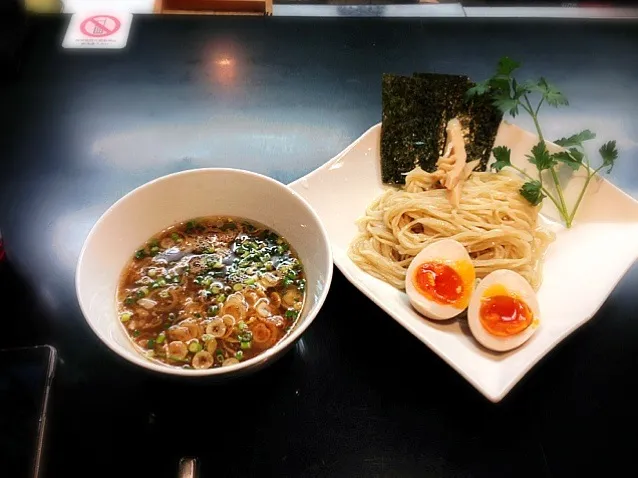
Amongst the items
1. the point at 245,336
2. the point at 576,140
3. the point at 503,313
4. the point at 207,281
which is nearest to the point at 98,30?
the point at 207,281

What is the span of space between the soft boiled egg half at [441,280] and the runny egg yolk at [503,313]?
2.6 inches

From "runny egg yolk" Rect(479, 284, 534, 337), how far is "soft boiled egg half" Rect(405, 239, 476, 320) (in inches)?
2.6

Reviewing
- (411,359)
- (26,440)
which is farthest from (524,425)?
(26,440)

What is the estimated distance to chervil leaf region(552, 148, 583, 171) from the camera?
221 cm

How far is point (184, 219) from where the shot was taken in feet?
5.95

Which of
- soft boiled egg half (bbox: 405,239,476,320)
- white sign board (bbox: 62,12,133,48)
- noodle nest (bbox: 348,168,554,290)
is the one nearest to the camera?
soft boiled egg half (bbox: 405,239,476,320)

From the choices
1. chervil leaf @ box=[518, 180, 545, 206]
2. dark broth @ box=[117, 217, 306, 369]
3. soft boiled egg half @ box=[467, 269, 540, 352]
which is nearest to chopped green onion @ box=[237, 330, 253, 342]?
dark broth @ box=[117, 217, 306, 369]

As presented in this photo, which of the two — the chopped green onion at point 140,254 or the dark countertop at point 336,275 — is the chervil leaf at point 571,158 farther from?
the chopped green onion at point 140,254

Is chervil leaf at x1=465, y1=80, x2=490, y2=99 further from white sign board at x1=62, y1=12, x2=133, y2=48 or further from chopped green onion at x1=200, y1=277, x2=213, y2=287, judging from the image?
white sign board at x1=62, y1=12, x2=133, y2=48

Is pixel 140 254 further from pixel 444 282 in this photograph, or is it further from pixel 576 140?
pixel 576 140

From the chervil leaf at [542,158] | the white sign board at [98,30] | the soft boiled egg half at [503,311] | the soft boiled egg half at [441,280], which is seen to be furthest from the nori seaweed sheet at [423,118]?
the white sign board at [98,30]

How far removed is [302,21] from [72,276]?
1.98m

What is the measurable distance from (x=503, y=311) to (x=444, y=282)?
21 centimetres

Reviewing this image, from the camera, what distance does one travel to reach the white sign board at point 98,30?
9.75ft
